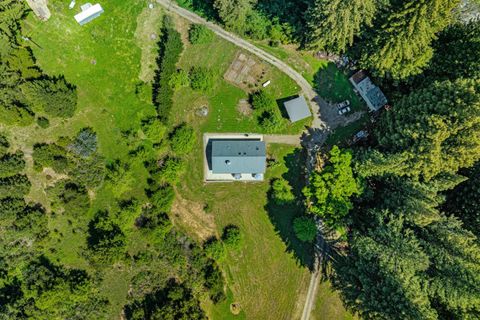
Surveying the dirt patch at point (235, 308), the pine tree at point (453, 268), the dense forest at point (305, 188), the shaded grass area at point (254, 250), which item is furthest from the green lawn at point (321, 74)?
the dirt patch at point (235, 308)

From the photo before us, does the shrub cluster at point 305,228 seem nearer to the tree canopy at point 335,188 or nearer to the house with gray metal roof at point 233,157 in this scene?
the tree canopy at point 335,188

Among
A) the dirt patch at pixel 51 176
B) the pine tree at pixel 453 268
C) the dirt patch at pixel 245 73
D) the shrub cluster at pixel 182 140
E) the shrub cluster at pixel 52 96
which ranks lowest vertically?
the pine tree at pixel 453 268

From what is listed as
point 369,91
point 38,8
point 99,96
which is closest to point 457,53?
point 369,91

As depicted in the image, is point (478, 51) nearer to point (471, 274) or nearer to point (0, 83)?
point (471, 274)

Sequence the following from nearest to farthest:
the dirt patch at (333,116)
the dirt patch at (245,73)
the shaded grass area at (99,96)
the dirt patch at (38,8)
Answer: the dirt patch at (38,8)
the shaded grass area at (99,96)
the dirt patch at (245,73)
the dirt patch at (333,116)

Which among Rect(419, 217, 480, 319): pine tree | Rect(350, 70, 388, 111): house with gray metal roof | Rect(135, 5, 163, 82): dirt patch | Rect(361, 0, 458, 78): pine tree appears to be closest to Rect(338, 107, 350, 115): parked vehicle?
Rect(350, 70, 388, 111): house with gray metal roof

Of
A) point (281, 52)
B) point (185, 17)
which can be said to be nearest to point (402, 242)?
point (281, 52)
